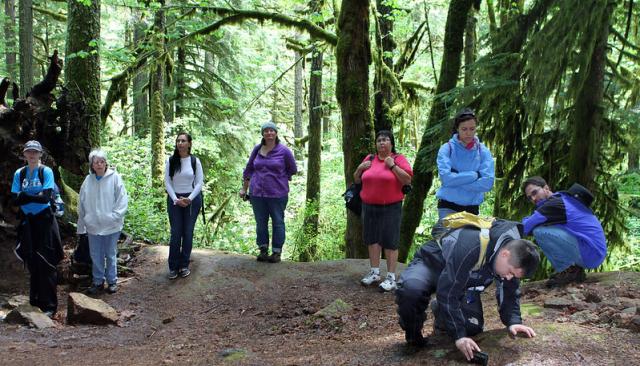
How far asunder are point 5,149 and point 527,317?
7059mm

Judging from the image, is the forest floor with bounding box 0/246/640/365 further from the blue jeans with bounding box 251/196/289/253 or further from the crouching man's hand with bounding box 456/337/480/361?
the blue jeans with bounding box 251/196/289/253

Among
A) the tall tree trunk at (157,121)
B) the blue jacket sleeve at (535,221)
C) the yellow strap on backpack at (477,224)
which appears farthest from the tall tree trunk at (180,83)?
the yellow strap on backpack at (477,224)

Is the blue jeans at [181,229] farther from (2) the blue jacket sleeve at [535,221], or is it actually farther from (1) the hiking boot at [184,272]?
(2) the blue jacket sleeve at [535,221]

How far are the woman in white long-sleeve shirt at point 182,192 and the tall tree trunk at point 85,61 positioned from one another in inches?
96.8

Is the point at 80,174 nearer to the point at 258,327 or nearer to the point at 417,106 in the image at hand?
the point at 258,327

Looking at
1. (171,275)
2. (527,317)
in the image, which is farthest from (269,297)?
(527,317)

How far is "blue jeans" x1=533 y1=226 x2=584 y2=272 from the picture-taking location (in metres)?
4.44

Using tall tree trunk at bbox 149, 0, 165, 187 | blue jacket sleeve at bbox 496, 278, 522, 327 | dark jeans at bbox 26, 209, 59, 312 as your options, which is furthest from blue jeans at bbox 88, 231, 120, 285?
tall tree trunk at bbox 149, 0, 165, 187

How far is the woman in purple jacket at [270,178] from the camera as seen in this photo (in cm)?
729

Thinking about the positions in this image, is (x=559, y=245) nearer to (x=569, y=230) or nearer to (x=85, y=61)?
(x=569, y=230)

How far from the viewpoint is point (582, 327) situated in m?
3.80

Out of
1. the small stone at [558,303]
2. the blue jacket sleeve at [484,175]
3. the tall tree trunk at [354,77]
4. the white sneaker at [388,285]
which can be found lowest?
the white sneaker at [388,285]

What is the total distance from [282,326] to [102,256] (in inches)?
113

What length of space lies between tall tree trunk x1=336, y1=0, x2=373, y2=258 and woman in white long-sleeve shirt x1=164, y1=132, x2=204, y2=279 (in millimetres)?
2747
